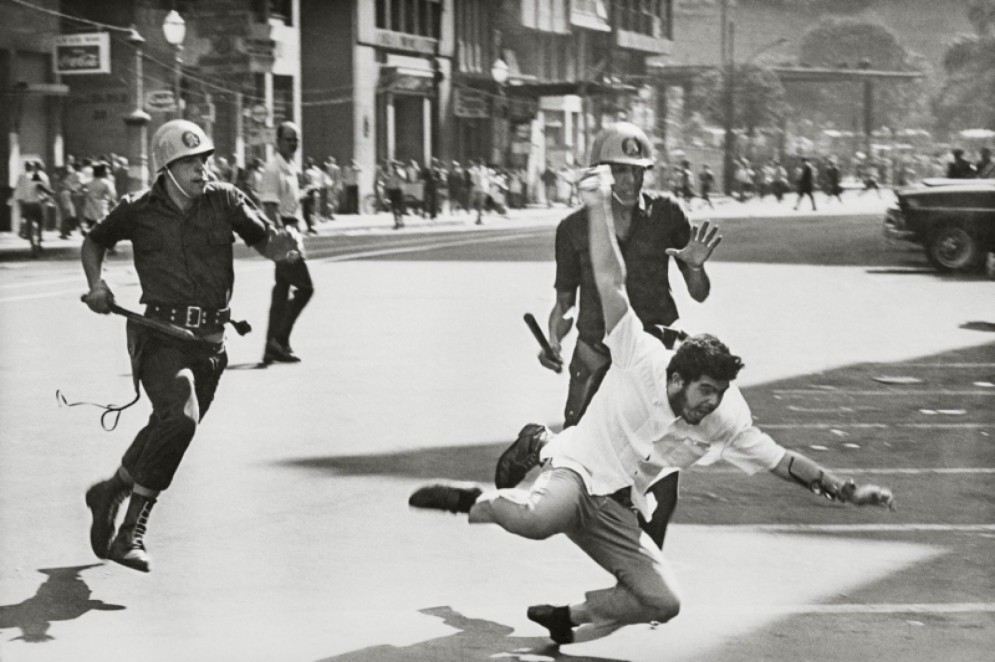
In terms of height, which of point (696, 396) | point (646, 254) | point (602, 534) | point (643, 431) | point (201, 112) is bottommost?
point (602, 534)

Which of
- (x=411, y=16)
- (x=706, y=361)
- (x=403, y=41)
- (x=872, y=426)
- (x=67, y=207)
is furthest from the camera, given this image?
(x=411, y=16)

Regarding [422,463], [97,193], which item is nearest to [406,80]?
[97,193]

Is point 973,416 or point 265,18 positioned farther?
point 265,18

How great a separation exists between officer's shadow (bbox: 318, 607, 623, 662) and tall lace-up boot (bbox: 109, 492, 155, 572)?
1451 millimetres

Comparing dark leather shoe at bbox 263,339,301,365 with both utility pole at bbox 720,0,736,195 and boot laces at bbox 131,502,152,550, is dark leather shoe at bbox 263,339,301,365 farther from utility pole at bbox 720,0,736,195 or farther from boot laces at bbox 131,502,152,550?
boot laces at bbox 131,502,152,550

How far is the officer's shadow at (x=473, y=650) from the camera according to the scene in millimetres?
5176

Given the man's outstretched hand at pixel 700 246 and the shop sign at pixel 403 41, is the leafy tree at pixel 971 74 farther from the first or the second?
the shop sign at pixel 403 41

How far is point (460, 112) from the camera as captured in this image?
48.7 metres

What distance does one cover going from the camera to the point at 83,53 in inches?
1359

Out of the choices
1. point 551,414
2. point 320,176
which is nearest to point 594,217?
point 551,414

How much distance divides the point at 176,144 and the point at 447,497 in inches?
81.0

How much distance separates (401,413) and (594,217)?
571 centimetres

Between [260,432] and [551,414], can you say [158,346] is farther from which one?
[551,414]

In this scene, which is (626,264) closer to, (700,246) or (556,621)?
(700,246)
